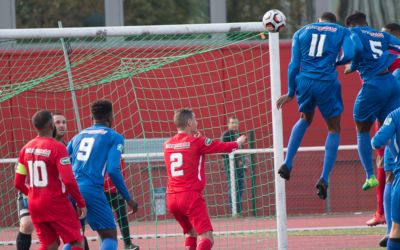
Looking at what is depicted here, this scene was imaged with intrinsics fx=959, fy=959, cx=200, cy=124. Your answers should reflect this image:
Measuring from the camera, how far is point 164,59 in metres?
13.1

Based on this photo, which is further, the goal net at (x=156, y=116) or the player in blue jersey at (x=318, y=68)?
the goal net at (x=156, y=116)

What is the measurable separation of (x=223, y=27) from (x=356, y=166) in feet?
31.5

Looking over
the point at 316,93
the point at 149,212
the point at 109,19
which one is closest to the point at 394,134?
the point at 316,93

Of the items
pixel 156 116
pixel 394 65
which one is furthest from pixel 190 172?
pixel 156 116

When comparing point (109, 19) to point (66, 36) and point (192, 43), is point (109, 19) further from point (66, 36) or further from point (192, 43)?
point (66, 36)

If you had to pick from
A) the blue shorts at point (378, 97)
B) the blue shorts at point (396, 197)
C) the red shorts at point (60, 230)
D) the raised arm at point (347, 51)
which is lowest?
the red shorts at point (60, 230)

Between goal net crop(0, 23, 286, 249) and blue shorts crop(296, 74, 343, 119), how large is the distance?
2167 millimetres

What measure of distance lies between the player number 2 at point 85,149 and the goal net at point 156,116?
232cm

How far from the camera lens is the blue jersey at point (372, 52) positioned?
37.8 ft

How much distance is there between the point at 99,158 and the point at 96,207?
553mm

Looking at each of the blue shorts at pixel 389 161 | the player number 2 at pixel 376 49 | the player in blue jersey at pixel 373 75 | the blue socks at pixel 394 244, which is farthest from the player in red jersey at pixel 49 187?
the player number 2 at pixel 376 49

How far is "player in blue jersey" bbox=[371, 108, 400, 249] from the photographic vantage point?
9.34m

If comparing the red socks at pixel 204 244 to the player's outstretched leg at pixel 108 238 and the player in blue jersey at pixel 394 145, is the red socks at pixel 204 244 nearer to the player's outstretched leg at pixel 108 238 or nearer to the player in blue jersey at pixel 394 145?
the player's outstretched leg at pixel 108 238

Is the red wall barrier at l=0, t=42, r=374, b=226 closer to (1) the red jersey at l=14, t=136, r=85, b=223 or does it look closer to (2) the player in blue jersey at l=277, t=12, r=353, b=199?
(2) the player in blue jersey at l=277, t=12, r=353, b=199
